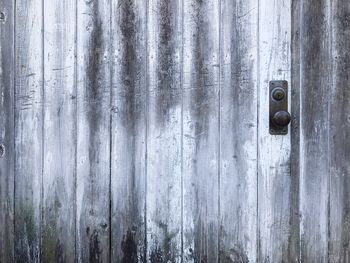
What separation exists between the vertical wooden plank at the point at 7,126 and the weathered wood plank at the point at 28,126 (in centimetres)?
2

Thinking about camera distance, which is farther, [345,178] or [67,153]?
[67,153]

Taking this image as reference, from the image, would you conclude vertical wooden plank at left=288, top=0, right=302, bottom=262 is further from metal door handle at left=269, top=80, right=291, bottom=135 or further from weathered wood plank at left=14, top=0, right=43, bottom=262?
weathered wood plank at left=14, top=0, right=43, bottom=262

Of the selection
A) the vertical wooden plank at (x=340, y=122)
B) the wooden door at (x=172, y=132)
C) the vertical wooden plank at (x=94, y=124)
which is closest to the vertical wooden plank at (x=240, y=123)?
the wooden door at (x=172, y=132)

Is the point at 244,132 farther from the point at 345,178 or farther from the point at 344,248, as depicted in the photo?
the point at 344,248

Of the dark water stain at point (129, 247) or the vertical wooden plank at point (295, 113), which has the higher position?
the vertical wooden plank at point (295, 113)

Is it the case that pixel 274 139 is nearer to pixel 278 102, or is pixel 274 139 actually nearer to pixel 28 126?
pixel 278 102

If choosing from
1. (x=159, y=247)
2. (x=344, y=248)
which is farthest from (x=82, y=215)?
(x=344, y=248)

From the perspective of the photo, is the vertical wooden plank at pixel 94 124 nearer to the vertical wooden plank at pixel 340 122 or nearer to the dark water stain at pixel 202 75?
the dark water stain at pixel 202 75

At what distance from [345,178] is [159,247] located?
71cm

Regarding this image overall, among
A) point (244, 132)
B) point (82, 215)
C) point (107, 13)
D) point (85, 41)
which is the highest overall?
point (107, 13)

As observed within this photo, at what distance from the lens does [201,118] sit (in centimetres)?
160

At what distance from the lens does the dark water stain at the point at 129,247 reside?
164 centimetres

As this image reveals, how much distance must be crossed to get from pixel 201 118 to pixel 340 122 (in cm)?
49

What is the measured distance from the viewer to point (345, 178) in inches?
61.5
